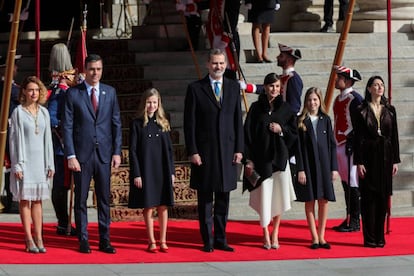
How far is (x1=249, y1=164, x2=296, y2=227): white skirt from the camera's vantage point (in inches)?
564

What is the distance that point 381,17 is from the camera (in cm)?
2211

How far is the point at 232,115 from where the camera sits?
14312 mm

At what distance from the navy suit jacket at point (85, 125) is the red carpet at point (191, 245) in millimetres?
1017

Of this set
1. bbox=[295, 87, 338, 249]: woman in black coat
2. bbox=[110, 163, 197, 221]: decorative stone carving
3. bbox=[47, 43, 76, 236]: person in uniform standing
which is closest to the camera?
bbox=[295, 87, 338, 249]: woman in black coat

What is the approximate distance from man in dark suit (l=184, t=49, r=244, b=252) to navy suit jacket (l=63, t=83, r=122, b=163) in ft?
2.68

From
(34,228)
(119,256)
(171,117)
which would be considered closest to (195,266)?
(119,256)

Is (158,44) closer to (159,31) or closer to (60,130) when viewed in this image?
(159,31)

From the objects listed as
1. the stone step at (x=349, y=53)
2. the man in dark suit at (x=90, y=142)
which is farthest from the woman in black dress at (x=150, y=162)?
the stone step at (x=349, y=53)

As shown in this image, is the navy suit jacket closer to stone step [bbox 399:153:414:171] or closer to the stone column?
stone step [bbox 399:153:414:171]

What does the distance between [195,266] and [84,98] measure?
2088 millimetres

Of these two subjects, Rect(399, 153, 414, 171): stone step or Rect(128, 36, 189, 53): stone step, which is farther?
Rect(128, 36, 189, 53): stone step

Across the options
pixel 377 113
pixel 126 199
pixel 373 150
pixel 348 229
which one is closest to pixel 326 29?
pixel 126 199

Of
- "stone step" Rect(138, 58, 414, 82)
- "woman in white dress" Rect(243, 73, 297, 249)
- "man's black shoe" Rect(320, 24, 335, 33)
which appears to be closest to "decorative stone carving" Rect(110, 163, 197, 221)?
"woman in white dress" Rect(243, 73, 297, 249)

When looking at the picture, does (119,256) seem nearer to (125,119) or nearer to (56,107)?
(56,107)
